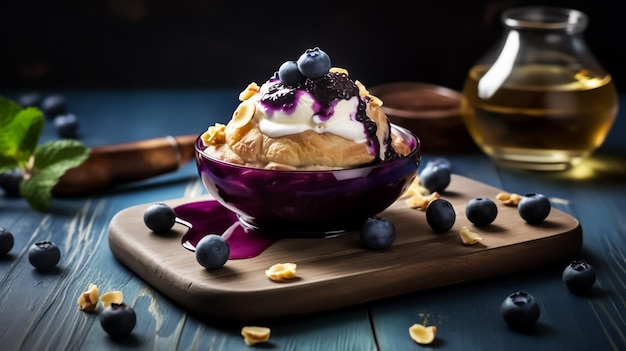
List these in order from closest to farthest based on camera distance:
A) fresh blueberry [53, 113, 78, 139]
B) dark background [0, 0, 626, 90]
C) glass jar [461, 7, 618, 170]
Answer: glass jar [461, 7, 618, 170] → fresh blueberry [53, 113, 78, 139] → dark background [0, 0, 626, 90]

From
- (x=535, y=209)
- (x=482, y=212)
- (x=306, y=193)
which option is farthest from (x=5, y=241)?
(x=535, y=209)

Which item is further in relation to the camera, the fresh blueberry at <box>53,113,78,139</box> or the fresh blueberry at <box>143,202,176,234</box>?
the fresh blueberry at <box>53,113,78,139</box>

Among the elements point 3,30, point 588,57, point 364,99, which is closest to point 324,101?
point 364,99

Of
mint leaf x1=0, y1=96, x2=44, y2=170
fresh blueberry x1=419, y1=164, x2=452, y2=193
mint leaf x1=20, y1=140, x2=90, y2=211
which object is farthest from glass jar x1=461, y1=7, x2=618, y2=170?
mint leaf x1=0, y1=96, x2=44, y2=170

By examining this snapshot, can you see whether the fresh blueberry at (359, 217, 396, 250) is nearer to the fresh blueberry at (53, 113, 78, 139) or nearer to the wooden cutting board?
the wooden cutting board

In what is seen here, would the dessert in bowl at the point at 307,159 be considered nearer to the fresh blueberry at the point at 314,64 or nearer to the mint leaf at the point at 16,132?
the fresh blueberry at the point at 314,64

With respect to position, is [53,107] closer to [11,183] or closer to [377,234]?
[11,183]
